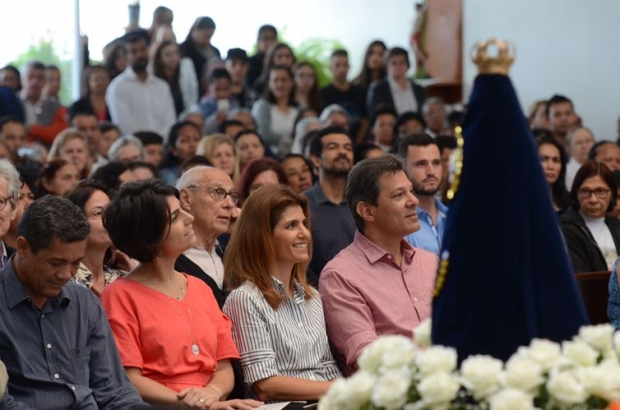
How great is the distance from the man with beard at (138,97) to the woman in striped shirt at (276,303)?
5755 millimetres

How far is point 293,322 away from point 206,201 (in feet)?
2.63

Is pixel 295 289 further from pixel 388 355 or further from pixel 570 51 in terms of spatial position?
pixel 570 51

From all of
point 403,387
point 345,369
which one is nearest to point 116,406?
point 345,369

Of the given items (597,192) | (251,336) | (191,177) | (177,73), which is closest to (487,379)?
(251,336)

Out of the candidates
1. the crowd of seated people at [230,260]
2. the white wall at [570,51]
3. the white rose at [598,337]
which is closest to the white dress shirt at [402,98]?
the white wall at [570,51]

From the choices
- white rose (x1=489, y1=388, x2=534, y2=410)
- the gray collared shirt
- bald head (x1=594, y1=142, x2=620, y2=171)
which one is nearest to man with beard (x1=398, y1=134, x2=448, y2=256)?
bald head (x1=594, y1=142, x2=620, y2=171)

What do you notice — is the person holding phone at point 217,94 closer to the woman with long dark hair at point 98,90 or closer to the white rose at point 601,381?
the woman with long dark hair at point 98,90

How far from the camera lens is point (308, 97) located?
34.7ft

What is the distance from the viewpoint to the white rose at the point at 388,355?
232 cm

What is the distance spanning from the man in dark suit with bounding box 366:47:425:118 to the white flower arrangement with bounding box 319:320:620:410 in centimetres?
844

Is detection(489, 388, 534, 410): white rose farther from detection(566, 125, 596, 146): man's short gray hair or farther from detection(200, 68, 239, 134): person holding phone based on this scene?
detection(200, 68, 239, 134): person holding phone

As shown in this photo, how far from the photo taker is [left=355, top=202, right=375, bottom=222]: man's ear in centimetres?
470

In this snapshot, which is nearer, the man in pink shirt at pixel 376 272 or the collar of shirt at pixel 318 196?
the man in pink shirt at pixel 376 272

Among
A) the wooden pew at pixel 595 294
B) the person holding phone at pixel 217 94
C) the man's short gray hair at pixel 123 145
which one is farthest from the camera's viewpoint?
the person holding phone at pixel 217 94
